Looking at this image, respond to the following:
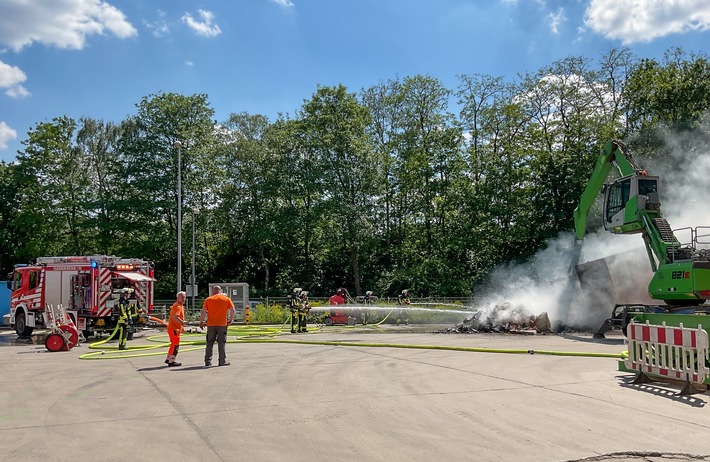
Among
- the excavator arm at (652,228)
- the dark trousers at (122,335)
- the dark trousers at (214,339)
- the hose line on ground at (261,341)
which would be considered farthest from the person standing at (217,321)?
the excavator arm at (652,228)

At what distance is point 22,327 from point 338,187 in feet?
83.9

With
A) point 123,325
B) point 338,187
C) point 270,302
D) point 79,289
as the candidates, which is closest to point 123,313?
point 123,325

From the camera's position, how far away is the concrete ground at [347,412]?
19.3 feet

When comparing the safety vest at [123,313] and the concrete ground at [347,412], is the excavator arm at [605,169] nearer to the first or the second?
the concrete ground at [347,412]

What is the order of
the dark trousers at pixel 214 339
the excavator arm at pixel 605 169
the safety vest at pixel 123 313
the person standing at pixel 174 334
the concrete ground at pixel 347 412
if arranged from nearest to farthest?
the concrete ground at pixel 347 412 → the dark trousers at pixel 214 339 → the person standing at pixel 174 334 → the safety vest at pixel 123 313 → the excavator arm at pixel 605 169

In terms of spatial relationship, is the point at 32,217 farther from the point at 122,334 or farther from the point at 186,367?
the point at 186,367

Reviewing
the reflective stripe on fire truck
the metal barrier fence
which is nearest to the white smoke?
the metal barrier fence

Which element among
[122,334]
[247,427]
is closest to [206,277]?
[122,334]

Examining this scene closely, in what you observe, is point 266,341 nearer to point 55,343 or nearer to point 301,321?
point 301,321

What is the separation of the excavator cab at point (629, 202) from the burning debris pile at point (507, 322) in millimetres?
5465

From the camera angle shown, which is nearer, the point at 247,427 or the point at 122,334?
the point at 247,427

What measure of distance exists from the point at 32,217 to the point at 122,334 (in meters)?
33.2

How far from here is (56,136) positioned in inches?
1761

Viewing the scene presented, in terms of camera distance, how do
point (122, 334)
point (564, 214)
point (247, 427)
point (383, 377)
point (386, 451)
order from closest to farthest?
point (386, 451), point (247, 427), point (383, 377), point (122, 334), point (564, 214)
